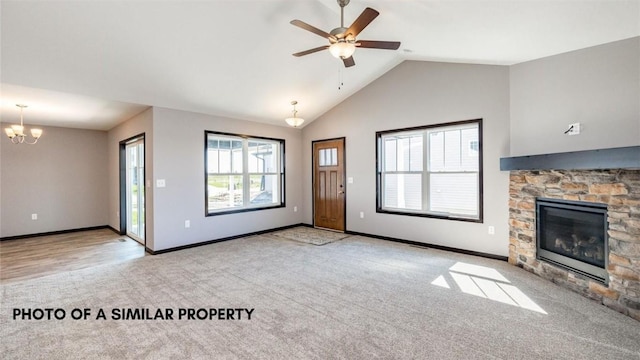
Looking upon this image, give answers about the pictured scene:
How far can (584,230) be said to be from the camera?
3230 mm

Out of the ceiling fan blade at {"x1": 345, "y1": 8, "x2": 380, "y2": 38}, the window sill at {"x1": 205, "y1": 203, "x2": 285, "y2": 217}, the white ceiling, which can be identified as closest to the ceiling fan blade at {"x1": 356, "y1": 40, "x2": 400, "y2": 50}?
the ceiling fan blade at {"x1": 345, "y1": 8, "x2": 380, "y2": 38}

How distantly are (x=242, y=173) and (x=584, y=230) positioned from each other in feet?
17.9

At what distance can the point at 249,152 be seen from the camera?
6.27 metres

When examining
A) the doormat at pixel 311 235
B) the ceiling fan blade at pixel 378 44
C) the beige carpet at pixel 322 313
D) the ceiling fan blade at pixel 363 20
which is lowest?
the beige carpet at pixel 322 313

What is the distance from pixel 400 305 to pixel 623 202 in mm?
2333

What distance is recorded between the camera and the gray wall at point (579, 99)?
3145mm

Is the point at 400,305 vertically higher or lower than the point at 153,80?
lower

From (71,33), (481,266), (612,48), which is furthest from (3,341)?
(612,48)

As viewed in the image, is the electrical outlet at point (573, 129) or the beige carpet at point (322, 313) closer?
the beige carpet at point (322, 313)

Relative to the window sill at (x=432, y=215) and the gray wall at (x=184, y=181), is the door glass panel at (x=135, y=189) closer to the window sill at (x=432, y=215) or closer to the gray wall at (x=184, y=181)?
the gray wall at (x=184, y=181)

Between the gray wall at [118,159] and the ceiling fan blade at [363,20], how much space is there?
3.68m

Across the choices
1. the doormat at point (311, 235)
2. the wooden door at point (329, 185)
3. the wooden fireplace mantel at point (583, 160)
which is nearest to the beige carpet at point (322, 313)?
the doormat at point (311, 235)

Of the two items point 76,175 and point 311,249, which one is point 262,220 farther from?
point 76,175

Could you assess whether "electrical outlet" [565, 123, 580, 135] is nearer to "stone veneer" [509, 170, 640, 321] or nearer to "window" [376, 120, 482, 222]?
"stone veneer" [509, 170, 640, 321]
